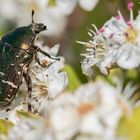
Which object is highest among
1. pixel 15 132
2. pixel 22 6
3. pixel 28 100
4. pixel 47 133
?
pixel 22 6

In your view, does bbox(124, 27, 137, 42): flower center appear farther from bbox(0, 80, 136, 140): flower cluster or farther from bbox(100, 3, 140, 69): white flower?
bbox(0, 80, 136, 140): flower cluster

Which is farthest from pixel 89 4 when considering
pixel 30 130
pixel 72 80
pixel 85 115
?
pixel 85 115

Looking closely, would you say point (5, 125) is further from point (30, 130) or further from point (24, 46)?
point (24, 46)

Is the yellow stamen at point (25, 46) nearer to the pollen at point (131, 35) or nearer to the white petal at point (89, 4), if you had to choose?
the white petal at point (89, 4)

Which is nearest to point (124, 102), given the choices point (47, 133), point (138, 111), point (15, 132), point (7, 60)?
point (138, 111)

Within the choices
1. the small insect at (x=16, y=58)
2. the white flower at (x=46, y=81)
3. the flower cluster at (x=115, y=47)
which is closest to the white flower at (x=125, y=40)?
the flower cluster at (x=115, y=47)

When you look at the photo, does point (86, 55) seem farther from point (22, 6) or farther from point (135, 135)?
point (22, 6)
